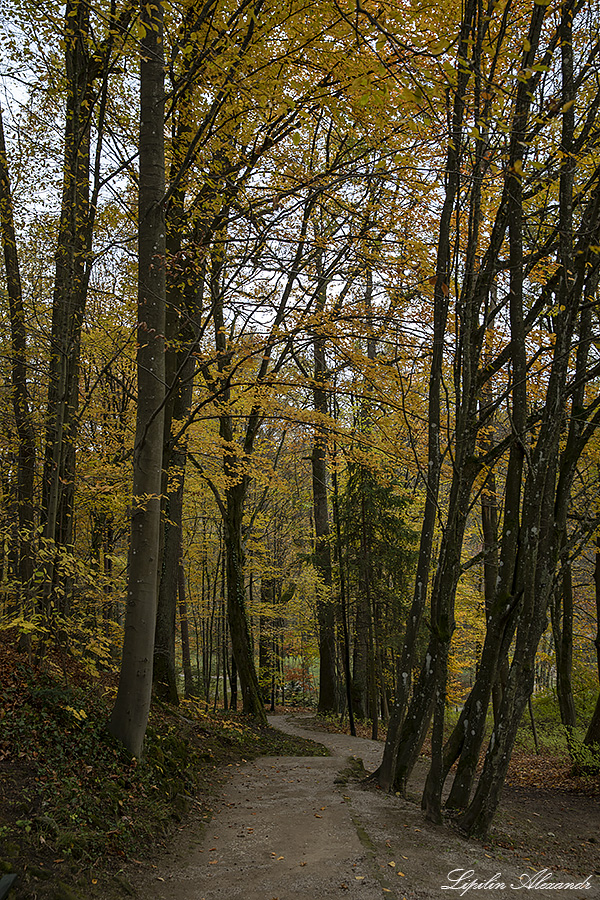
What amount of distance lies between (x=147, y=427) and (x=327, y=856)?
3.81 metres

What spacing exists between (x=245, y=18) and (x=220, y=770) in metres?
9.77

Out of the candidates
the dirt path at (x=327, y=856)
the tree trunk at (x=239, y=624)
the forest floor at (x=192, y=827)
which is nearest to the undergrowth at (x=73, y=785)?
the forest floor at (x=192, y=827)

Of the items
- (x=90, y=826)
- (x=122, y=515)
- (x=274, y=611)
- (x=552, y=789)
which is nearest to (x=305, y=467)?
(x=274, y=611)

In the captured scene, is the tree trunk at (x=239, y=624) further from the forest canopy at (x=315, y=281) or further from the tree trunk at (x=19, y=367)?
the tree trunk at (x=19, y=367)

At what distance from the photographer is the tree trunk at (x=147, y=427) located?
192 inches

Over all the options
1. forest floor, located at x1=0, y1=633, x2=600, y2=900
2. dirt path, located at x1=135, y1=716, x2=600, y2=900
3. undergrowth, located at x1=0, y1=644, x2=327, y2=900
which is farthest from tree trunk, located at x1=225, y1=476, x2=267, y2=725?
dirt path, located at x1=135, y1=716, x2=600, y2=900

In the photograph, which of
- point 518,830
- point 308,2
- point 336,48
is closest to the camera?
point 518,830

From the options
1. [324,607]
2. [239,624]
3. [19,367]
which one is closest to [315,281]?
[19,367]

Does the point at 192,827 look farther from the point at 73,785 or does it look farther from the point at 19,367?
the point at 19,367

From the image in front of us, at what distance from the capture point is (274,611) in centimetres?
1520

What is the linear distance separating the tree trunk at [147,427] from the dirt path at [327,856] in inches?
47.8

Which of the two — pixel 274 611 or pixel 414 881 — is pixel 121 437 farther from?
pixel 414 881

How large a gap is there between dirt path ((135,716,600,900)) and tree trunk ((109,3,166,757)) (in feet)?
3.98

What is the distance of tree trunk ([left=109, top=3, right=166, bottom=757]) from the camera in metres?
4.88
